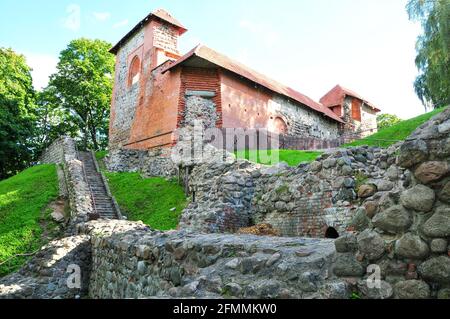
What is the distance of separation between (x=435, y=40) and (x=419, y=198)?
70.6 feet

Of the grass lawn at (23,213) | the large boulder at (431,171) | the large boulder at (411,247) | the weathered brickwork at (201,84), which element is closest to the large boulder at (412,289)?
the large boulder at (411,247)

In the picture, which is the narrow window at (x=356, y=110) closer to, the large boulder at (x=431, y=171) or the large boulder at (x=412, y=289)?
the large boulder at (x=431, y=171)

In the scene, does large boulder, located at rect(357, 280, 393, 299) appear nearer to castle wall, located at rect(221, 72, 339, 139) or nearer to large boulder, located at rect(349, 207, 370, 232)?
large boulder, located at rect(349, 207, 370, 232)

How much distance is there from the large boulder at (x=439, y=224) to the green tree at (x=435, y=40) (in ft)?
65.3

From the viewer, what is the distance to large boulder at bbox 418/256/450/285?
251cm

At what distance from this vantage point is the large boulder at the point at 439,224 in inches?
101

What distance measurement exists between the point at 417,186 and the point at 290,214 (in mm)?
7100

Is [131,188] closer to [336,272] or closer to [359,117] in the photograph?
[336,272]

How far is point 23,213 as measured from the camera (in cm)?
1398

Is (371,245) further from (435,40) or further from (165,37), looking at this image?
(165,37)

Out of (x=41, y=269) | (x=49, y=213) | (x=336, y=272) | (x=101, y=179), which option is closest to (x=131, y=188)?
(x=101, y=179)

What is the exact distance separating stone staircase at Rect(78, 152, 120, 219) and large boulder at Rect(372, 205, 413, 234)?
11396 mm
